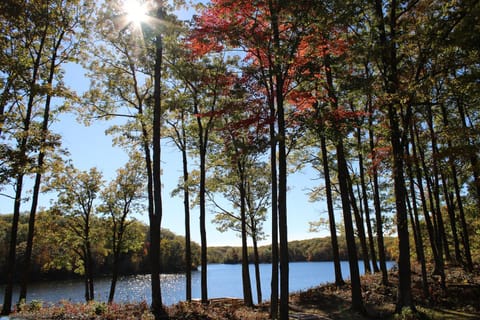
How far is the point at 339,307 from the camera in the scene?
517 inches

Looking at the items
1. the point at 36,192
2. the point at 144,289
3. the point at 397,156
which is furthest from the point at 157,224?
the point at 144,289

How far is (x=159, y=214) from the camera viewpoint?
1166 centimetres

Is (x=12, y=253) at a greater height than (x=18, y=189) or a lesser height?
lesser

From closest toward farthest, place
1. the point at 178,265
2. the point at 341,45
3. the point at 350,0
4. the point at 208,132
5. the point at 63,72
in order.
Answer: the point at 350,0 < the point at 341,45 < the point at 63,72 < the point at 208,132 < the point at 178,265

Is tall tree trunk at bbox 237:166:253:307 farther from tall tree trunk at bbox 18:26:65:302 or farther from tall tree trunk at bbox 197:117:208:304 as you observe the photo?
tall tree trunk at bbox 18:26:65:302

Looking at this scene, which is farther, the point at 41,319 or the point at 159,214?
the point at 159,214

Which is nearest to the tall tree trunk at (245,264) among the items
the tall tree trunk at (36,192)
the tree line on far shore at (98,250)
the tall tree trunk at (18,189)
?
the tree line on far shore at (98,250)

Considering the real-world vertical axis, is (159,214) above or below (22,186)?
below

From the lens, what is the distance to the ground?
34.9ft

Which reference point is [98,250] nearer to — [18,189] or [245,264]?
[245,264]

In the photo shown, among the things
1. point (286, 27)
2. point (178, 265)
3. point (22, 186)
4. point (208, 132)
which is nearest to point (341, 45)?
point (286, 27)

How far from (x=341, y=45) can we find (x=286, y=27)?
92.5 inches

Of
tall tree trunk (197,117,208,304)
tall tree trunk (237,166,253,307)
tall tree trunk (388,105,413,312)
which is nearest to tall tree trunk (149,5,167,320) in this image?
tall tree trunk (197,117,208,304)

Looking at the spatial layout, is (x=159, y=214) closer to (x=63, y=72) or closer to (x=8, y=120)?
(x=8, y=120)
